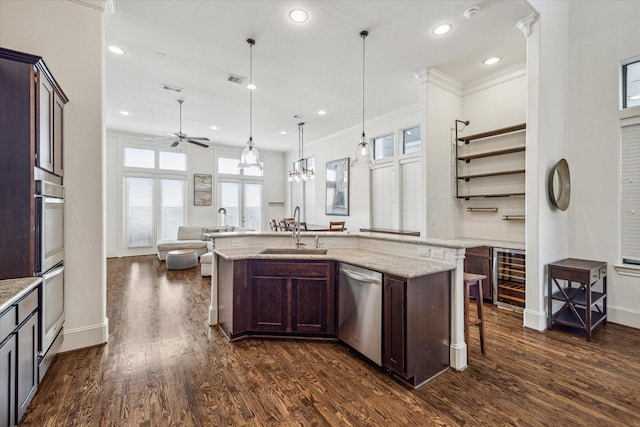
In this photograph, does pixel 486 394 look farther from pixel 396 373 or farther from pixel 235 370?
pixel 235 370

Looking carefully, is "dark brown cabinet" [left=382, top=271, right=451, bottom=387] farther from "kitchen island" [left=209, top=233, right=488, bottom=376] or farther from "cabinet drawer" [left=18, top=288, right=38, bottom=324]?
"cabinet drawer" [left=18, top=288, right=38, bottom=324]

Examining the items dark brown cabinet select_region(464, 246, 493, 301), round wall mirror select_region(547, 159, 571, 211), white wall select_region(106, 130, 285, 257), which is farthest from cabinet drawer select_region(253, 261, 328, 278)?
white wall select_region(106, 130, 285, 257)

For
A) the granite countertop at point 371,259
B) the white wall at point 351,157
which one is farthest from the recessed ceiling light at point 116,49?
the white wall at point 351,157

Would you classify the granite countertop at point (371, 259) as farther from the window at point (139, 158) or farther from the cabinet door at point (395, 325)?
the window at point (139, 158)

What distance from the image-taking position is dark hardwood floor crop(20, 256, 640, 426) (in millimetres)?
1854

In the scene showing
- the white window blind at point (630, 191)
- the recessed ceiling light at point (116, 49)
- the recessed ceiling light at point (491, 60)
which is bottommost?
the white window blind at point (630, 191)

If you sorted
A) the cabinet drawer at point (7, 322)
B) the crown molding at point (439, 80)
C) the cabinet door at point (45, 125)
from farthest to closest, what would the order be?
1. the crown molding at point (439, 80)
2. the cabinet door at point (45, 125)
3. the cabinet drawer at point (7, 322)

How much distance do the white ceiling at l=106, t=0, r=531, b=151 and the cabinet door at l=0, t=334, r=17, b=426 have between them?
3.13 m

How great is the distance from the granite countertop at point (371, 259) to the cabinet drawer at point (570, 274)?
5.58 feet

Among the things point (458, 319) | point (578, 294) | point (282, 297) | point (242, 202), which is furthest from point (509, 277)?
point (242, 202)

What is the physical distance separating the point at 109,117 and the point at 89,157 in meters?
5.02

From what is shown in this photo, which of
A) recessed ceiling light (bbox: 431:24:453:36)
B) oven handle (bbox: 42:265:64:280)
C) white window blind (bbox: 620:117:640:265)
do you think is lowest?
oven handle (bbox: 42:265:64:280)

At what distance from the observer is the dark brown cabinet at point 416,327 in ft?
7.04

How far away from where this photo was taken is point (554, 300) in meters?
3.42
